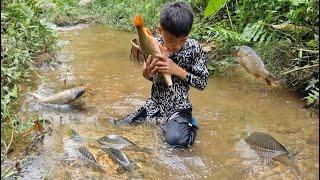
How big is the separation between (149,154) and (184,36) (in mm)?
947

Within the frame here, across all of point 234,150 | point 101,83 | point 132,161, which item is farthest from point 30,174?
point 101,83

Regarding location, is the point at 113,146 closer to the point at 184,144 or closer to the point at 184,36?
the point at 184,144

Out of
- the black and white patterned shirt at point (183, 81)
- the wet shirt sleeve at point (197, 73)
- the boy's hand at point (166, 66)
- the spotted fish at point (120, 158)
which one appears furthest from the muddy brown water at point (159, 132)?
the boy's hand at point (166, 66)

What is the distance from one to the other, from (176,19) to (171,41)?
0.79ft

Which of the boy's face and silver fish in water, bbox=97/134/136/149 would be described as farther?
the boy's face

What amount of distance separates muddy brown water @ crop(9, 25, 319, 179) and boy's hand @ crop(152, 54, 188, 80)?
22.1 inches

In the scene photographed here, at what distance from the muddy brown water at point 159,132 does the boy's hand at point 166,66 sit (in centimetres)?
56

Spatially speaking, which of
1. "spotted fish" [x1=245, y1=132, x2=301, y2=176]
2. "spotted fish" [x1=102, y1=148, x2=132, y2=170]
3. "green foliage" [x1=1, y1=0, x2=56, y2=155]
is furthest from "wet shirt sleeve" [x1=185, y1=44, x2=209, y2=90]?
"green foliage" [x1=1, y1=0, x2=56, y2=155]

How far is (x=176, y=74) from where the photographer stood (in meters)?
3.55

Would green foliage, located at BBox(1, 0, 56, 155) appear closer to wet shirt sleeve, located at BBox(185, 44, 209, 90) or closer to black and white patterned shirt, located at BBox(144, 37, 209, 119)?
black and white patterned shirt, located at BBox(144, 37, 209, 119)

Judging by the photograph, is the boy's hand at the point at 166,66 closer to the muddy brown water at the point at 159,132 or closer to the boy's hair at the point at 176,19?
the boy's hair at the point at 176,19

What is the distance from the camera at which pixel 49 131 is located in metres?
3.56

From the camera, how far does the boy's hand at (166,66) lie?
342 centimetres

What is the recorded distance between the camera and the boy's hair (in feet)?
11.5
